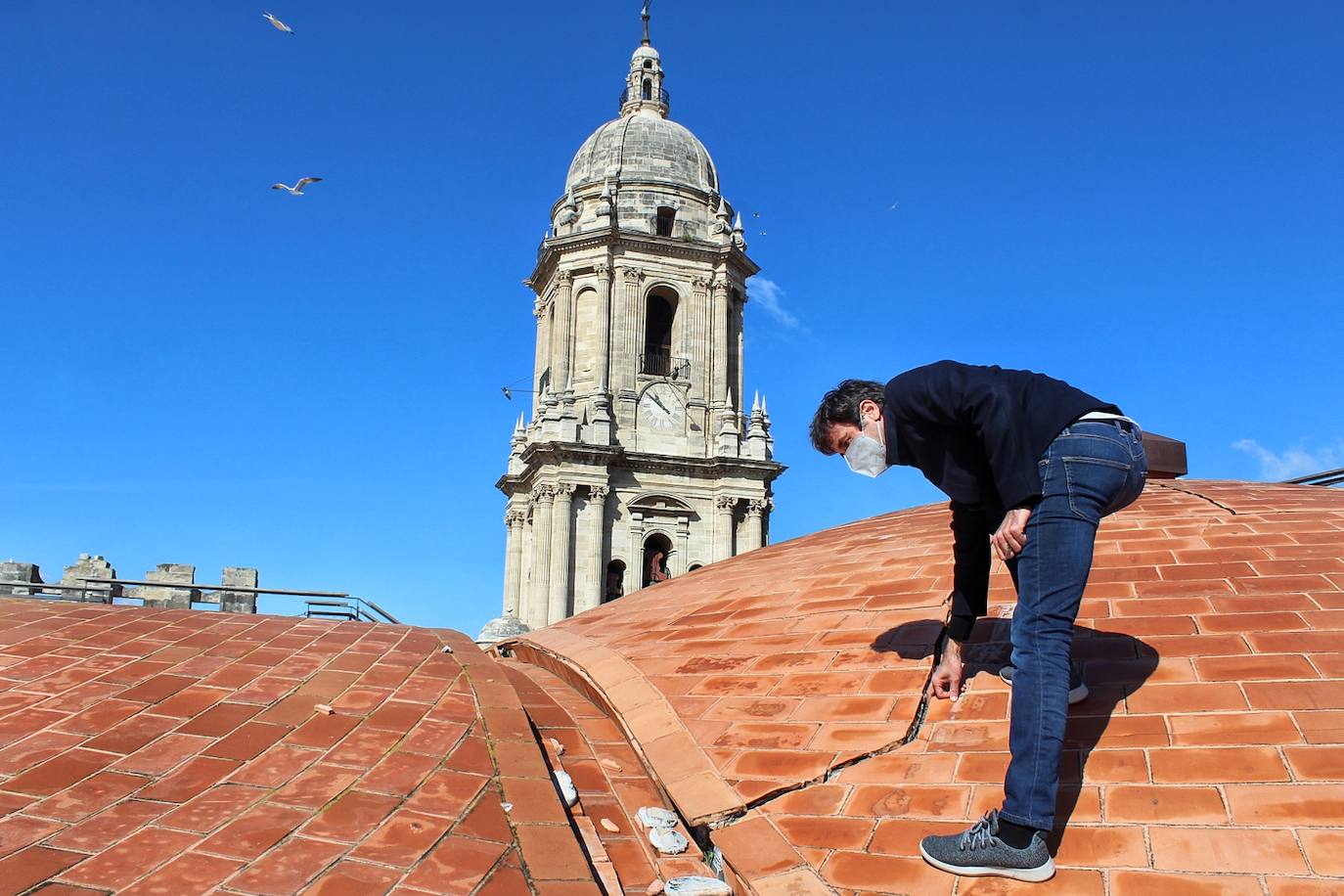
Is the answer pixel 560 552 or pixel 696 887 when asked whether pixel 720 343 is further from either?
pixel 696 887

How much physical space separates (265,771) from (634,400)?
1131 inches

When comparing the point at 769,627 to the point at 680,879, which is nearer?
the point at 680,879

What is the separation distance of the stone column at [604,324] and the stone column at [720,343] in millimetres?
3151

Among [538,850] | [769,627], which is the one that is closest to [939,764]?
[538,850]

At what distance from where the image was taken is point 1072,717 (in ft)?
12.5

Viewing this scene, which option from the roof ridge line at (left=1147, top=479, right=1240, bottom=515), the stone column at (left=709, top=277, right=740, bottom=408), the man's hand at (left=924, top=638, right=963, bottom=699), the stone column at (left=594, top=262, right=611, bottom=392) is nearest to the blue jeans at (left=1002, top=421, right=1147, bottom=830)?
the man's hand at (left=924, top=638, right=963, bottom=699)

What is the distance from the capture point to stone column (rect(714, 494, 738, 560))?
105ft

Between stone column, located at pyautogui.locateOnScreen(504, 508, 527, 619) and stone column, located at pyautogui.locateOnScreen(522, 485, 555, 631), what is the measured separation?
5.74 ft

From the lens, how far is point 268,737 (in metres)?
4.25

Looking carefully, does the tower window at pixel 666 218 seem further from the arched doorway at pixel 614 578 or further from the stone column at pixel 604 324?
the arched doorway at pixel 614 578

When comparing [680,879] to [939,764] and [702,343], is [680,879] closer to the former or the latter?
[939,764]

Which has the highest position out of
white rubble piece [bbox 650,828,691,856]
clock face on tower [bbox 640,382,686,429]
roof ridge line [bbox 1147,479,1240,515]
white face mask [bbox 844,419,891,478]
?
clock face on tower [bbox 640,382,686,429]

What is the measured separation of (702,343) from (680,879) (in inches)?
1204

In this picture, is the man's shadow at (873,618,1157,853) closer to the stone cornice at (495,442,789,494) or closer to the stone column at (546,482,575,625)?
the stone column at (546,482,575,625)
